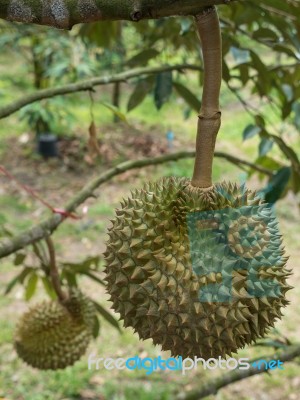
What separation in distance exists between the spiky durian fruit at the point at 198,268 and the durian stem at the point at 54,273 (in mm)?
434

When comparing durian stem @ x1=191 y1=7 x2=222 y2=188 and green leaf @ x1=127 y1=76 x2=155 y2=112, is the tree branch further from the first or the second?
durian stem @ x1=191 y1=7 x2=222 y2=188

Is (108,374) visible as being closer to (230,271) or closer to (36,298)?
(36,298)

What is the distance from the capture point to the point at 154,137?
5.99 meters

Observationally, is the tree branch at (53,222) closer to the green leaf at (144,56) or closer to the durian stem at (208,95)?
the green leaf at (144,56)

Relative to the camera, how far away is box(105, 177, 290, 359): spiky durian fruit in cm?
73

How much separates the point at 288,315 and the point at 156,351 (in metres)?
0.82

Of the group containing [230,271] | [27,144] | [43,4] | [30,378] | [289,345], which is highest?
[43,4]

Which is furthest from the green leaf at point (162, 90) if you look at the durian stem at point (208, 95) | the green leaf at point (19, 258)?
the durian stem at point (208, 95)

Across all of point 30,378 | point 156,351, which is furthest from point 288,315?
point 30,378

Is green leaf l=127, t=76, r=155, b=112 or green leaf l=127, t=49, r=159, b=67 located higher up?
green leaf l=127, t=49, r=159, b=67

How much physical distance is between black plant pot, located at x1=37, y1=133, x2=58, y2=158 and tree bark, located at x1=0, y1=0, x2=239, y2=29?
4926 millimetres

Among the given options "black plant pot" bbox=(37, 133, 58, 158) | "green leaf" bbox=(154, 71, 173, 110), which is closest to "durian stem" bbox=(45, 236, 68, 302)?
"green leaf" bbox=(154, 71, 173, 110)

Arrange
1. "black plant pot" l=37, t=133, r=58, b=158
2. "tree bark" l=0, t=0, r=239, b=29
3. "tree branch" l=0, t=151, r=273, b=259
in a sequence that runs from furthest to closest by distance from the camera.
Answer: "black plant pot" l=37, t=133, r=58, b=158
"tree branch" l=0, t=151, r=273, b=259
"tree bark" l=0, t=0, r=239, b=29

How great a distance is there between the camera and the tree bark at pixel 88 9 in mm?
521
